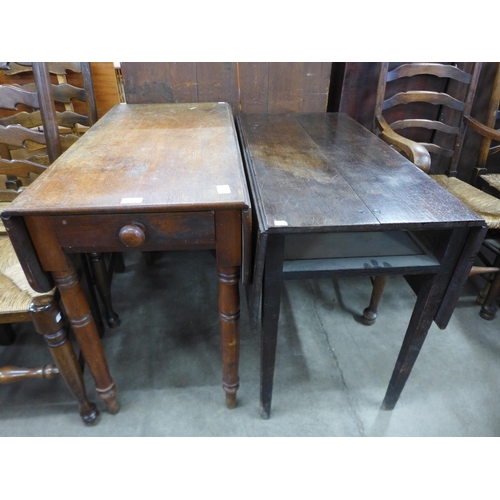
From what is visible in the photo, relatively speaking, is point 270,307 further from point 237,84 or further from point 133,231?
point 237,84

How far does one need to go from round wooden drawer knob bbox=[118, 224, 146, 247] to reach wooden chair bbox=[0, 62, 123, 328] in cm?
66

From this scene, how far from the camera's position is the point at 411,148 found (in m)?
1.33

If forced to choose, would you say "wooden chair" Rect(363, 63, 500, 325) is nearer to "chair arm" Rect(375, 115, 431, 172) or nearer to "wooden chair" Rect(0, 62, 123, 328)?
"chair arm" Rect(375, 115, 431, 172)

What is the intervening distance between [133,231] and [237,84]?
1170 mm

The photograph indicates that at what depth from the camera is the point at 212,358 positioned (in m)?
1.44

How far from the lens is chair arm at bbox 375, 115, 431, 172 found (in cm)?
127

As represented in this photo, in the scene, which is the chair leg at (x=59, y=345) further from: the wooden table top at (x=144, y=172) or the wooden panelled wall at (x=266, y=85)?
the wooden panelled wall at (x=266, y=85)

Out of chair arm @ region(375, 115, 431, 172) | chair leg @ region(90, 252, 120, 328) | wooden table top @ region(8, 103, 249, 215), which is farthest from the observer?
chair leg @ region(90, 252, 120, 328)

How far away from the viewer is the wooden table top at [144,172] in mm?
784

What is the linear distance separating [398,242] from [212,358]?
846mm

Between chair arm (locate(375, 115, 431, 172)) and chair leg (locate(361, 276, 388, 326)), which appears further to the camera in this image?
chair leg (locate(361, 276, 388, 326))

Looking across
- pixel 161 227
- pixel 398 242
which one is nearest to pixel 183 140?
pixel 161 227

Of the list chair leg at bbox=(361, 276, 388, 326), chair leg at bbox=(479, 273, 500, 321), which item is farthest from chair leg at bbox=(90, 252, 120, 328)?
chair leg at bbox=(479, 273, 500, 321)

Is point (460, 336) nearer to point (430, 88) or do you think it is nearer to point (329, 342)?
point (329, 342)
